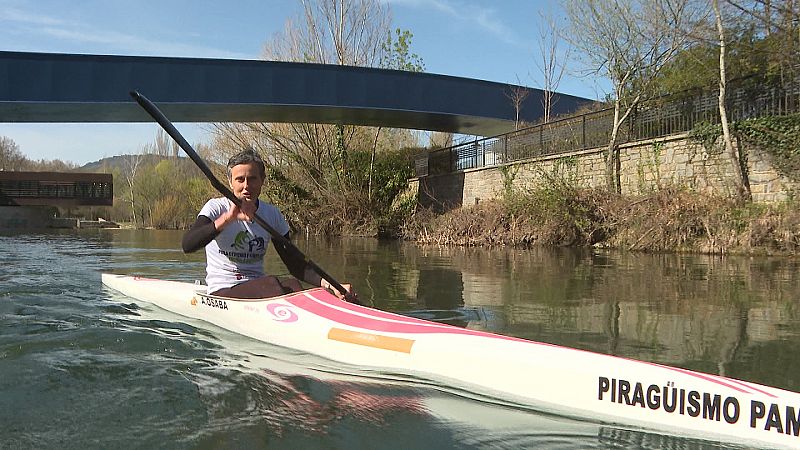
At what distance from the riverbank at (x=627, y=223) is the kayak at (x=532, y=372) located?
10322 mm

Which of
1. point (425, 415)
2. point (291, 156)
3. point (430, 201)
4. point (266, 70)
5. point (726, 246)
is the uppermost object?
point (266, 70)

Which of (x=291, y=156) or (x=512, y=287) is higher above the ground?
(x=291, y=156)

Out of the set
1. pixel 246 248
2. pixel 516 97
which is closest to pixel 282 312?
pixel 246 248

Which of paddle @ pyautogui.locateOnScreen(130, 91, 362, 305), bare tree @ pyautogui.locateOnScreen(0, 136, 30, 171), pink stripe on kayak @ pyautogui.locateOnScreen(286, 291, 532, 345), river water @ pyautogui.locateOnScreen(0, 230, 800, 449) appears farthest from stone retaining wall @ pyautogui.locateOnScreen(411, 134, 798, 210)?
bare tree @ pyautogui.locateOnScreen(0, 136, 30, 171)

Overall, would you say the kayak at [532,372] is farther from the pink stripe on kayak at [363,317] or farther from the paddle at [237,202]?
the paddle at [237,202]

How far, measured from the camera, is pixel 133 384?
3.49 meters

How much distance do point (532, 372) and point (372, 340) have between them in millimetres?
1144

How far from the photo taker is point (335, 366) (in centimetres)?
387

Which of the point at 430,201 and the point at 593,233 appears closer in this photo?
the point at 593,233

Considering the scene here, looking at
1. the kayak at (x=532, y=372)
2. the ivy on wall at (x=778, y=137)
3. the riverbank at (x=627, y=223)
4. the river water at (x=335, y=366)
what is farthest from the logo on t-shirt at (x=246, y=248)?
the ivy on wall at (x=778, y=137)

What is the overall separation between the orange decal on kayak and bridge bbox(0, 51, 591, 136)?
16.8m

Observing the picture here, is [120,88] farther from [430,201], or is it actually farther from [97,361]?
[97,361]

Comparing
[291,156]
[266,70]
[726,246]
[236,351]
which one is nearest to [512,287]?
[236,351]

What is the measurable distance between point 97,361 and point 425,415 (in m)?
2.49
